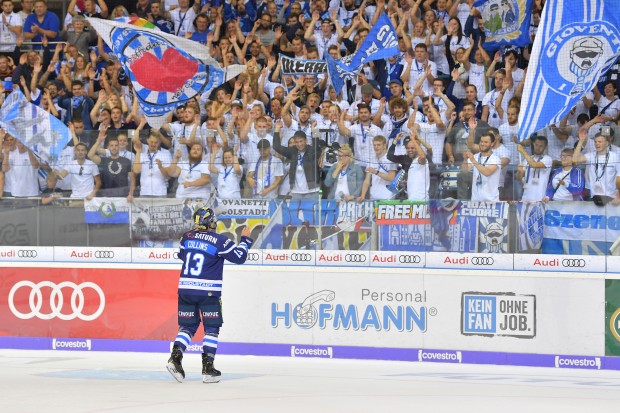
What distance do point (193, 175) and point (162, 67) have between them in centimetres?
257

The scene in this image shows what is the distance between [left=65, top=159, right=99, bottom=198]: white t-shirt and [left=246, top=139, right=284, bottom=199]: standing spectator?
7.23 ft

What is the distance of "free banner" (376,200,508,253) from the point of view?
1477 centimetres

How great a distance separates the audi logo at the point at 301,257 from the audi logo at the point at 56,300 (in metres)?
2.75

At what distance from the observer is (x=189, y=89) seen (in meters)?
17.7

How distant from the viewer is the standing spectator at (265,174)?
15.6 m

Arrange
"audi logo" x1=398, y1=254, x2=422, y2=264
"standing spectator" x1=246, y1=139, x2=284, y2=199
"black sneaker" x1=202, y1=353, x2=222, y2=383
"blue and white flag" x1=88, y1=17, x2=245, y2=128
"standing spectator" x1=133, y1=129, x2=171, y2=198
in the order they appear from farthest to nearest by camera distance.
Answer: "blue and white flag" x1=88, y1=17, x2=245, y2=128, "standing spectator" x1=133, y1=129, x2=171, y2=198, "standing spectator" x1=246, y1=139, x2=284, y2=199, "audi logo" x1=398, y1=254, x2=422, y2=264, "black sneaker" x1=202, y1=353, x2=222, y2=383

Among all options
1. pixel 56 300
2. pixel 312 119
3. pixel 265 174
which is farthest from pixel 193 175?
pixel 56 300

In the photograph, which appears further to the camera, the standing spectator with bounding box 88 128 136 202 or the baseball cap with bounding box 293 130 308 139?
the standing spectator with bounding box 88 128 136 202

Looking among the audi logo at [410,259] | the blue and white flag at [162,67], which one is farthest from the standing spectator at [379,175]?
the blue and white flag at [162,67]

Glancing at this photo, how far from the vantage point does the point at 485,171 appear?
1481 cm

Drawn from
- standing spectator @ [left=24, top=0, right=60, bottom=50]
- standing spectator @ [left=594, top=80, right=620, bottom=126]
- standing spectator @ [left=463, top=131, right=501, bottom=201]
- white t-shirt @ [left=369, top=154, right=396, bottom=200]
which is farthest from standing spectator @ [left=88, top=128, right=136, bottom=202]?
standing spectator @ [left=594, top=80, right=620, bottom=126]

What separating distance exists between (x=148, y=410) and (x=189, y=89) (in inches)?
323

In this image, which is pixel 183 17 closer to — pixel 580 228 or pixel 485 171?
pixel 485 171

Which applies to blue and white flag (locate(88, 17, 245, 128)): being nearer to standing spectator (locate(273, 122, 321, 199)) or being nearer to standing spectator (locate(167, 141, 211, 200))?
standing spectator (locate(167, 141, 211, 200))
